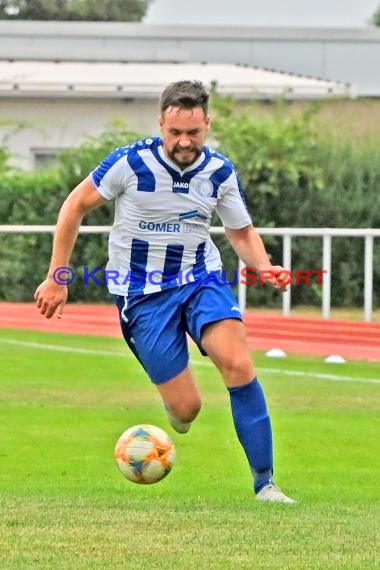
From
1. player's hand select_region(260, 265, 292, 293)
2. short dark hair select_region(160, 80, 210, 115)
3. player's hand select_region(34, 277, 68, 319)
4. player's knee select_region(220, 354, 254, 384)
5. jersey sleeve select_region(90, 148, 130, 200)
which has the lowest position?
player's knee select_region(220, 354, 254, 384)

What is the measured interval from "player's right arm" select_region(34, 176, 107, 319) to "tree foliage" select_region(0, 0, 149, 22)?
225ft

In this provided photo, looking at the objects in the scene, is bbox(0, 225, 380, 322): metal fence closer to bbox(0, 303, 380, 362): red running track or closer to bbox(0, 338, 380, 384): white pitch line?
bbox(0, 303, 380, 362): red running track

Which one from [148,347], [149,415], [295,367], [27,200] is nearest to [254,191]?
[27,200]

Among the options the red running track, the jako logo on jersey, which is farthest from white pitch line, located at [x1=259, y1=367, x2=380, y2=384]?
the jako logo on jersey

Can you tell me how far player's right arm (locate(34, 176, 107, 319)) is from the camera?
8281 mm

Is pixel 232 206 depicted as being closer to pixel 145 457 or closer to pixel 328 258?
pixel 145 457

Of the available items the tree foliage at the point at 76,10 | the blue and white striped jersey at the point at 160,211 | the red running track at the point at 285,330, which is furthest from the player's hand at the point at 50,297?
the tree foliage at the point at 76,10

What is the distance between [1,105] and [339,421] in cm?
2202

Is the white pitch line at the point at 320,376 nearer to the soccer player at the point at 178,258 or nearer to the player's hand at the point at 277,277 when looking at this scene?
the soccer player at the point at 178,258

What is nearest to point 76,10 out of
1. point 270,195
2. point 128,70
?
point 128,70

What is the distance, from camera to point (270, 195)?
81.5 feet

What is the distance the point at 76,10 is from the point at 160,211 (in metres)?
75.7

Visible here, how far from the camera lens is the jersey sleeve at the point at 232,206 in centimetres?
872

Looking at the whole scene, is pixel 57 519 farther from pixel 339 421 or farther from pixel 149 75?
pixel 149 75
